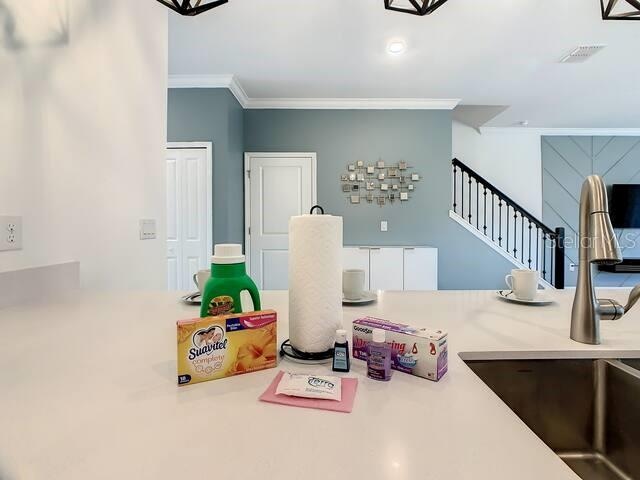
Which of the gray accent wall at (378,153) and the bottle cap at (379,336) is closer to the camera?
the bottle cap at (379,336)

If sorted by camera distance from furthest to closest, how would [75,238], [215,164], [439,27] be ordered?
[215,164], [439,27], [75,238]

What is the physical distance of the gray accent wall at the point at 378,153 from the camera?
425 centimetres

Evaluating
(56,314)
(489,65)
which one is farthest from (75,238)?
(489,65)

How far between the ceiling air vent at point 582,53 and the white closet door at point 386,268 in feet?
7.76

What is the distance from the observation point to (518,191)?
5.55 meters

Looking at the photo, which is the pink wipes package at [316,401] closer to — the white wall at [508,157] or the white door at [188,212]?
the white door at [188,212]

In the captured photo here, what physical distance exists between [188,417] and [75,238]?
1257 mm

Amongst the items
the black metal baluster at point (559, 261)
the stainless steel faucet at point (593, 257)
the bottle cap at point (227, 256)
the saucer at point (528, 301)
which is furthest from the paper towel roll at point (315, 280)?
the black metal baluster at point (559, 261)

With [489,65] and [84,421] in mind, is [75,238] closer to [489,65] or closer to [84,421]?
[84,421]

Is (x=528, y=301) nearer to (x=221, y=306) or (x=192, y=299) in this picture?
(x=221, y=306)

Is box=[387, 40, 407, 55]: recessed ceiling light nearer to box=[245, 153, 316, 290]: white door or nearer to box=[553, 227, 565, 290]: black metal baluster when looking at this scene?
box=[245, 153, 316, 290]: white door

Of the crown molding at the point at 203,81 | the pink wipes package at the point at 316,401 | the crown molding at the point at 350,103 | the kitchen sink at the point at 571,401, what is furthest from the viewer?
the crown molding at the point at 350,103

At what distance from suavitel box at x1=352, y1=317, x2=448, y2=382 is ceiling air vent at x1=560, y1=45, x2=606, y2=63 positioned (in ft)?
11.6

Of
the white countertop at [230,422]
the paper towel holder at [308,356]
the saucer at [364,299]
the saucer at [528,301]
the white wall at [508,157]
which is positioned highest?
the white wall at [508,157]
